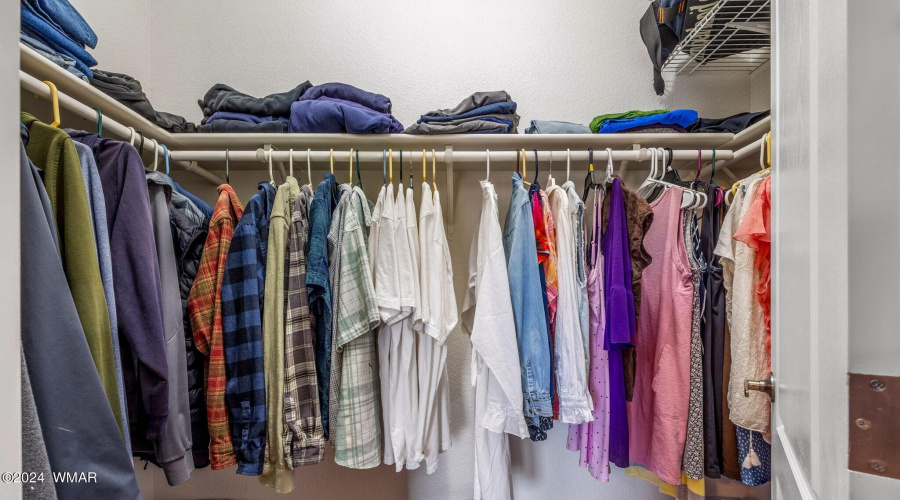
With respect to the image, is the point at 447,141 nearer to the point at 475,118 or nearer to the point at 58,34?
the point at 475,118

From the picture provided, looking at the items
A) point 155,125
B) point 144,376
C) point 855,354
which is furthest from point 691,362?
point 155,125

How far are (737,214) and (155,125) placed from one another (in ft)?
5.64

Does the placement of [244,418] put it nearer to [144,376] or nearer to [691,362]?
[144,376]

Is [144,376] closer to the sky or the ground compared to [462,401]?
closer to the sky

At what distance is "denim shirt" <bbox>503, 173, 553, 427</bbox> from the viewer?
3.16ft

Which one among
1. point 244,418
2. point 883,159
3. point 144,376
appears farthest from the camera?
point 244,418

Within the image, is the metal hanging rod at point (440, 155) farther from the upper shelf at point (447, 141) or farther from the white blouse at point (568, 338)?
the white blouse at point (568, 338)

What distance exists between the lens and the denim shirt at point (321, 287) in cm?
95

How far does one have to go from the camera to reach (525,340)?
98 centimetres

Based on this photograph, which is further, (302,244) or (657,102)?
(657,102)

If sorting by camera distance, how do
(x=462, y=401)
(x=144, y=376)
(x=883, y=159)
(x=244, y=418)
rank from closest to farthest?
(x=883, y=159)
(x=144, y=376)
(x=244, y=418)
(x=462, y=401)

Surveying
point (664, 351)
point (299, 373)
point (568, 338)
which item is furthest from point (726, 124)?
point (299, 373)

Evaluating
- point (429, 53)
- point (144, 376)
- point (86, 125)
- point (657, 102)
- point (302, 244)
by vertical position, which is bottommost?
point (144, 376)

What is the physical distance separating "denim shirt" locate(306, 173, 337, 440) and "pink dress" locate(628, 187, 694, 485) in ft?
2.93
